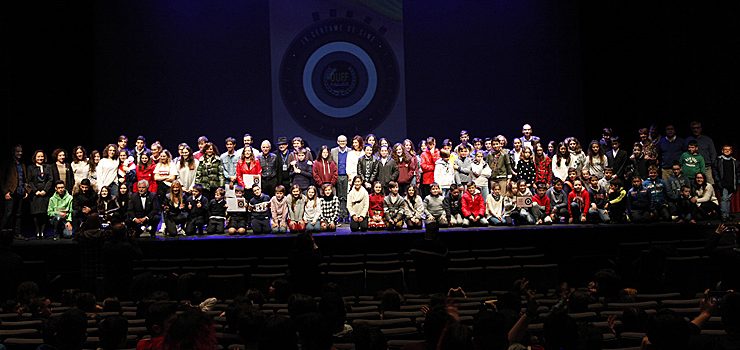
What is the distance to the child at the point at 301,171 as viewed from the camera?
1411 cm

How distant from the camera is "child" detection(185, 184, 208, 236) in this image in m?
12.7

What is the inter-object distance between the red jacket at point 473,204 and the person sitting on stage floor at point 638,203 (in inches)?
97.6

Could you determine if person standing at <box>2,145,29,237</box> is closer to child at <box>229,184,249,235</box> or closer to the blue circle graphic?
child at <box>229,184,249,235</box>

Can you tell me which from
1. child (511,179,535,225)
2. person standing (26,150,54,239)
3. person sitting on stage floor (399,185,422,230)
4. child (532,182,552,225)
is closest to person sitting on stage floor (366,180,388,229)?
person sitting on stage floor (399,185,422,230)

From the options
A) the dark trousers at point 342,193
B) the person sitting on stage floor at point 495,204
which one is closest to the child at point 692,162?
the person sitting on stage floor at point 495,204

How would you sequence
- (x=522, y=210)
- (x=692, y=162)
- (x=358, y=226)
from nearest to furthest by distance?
(x=358, y=226)
(x=522, y=210)
(x=692, y=162)

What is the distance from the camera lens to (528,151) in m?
14.1

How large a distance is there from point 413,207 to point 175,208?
161 inches

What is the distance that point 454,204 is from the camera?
13500 mm

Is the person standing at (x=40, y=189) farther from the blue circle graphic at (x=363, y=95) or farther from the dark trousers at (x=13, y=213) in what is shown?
the blue circle graphic at (x=363, y=95)

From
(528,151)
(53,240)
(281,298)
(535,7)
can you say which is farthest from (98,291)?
(535,7)

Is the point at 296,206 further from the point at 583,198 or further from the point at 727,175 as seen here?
the point at 727,175

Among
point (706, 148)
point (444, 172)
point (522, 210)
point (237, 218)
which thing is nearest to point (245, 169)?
point (237, 218)

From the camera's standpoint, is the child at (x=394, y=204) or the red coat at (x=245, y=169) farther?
the red coat at (x=245, y=169)
